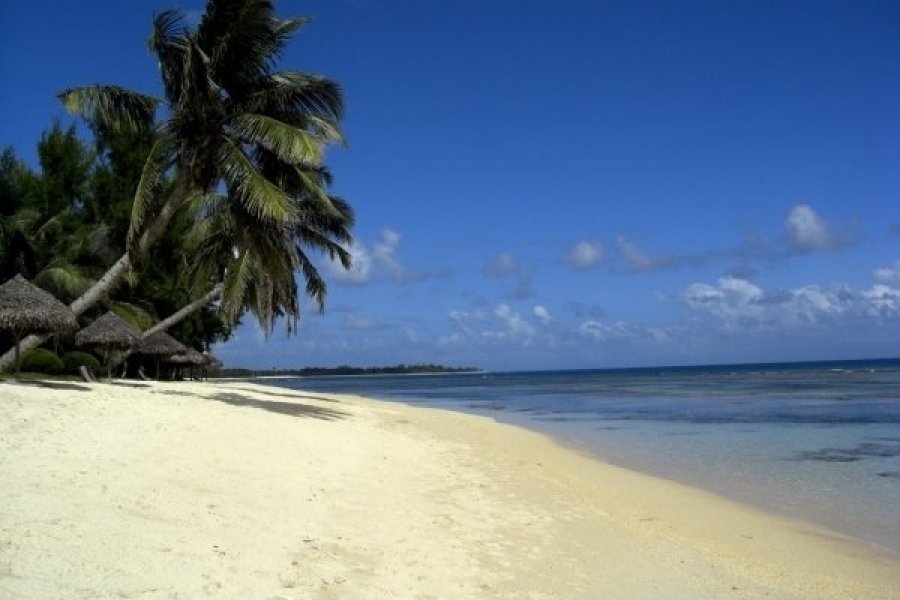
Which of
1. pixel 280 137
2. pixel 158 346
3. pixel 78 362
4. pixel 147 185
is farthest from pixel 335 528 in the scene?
pixel 158 346

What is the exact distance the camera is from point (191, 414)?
39.1ft

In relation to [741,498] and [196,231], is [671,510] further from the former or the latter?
[196,231]

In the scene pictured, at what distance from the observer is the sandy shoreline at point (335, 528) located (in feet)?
15.1

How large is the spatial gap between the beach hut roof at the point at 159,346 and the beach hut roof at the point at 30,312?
12.6 metres

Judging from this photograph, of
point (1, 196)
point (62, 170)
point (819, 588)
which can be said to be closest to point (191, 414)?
point (819, 588)

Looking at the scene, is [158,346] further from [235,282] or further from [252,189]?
[252,189]

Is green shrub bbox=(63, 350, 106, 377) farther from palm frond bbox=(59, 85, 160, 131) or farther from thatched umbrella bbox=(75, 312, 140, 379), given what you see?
palm frond bbox=(59, 85, 160, 131)

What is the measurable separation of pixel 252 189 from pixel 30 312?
204 inches

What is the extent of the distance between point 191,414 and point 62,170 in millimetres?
19807

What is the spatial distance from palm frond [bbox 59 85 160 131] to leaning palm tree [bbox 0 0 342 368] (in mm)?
20

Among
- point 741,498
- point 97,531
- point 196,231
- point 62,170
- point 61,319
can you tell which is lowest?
point 741,498

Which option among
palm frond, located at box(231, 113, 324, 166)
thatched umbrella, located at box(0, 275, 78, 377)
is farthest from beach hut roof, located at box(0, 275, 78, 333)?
palm frond, located at box(231, 113, 324, 166)

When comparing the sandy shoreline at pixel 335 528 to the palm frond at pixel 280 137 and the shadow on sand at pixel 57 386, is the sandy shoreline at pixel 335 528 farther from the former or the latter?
the palm frond at pixel 280 137

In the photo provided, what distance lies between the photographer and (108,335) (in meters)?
21.5
